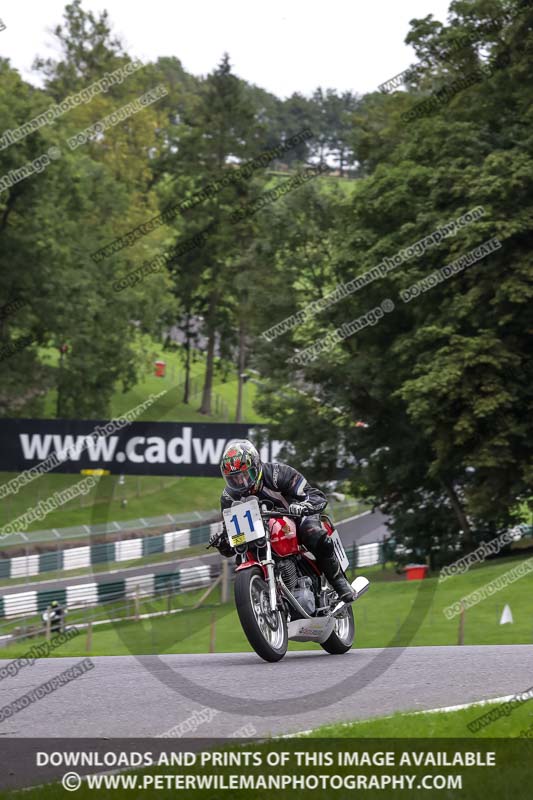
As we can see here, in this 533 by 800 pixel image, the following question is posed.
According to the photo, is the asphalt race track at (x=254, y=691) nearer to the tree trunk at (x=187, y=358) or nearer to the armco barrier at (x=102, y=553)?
the armco barrier at (x=102, y=553)

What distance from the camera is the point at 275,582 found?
10234 mm

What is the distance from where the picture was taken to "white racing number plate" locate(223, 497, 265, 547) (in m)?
10.2

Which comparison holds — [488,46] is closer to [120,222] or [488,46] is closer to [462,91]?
[462,91]

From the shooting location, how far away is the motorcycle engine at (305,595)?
423 inches

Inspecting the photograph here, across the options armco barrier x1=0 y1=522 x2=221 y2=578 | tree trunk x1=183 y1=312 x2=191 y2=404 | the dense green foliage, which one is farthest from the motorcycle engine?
tree trunk x1=183 y1=312 x2=191 y2=404

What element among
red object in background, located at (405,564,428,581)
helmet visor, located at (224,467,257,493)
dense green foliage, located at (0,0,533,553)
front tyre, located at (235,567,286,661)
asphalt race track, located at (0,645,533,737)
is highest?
dense green foliage, located at (0,0,533,553)

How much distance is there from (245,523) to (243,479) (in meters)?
0.38

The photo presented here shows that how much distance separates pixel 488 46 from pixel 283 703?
30.1m

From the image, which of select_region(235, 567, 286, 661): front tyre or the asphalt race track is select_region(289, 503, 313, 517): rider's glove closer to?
select_region(235, 567, 286, 661): front tyre

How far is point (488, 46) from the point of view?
3491 centimetres

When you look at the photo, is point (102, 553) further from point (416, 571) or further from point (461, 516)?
point (461, 516)

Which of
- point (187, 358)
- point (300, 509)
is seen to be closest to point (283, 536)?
point (300, 509)

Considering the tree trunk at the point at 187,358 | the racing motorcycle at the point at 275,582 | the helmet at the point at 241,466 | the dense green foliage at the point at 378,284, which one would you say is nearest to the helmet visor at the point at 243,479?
the helmet at the point at 241,466

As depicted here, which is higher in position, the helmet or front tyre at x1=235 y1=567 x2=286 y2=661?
the helmet
